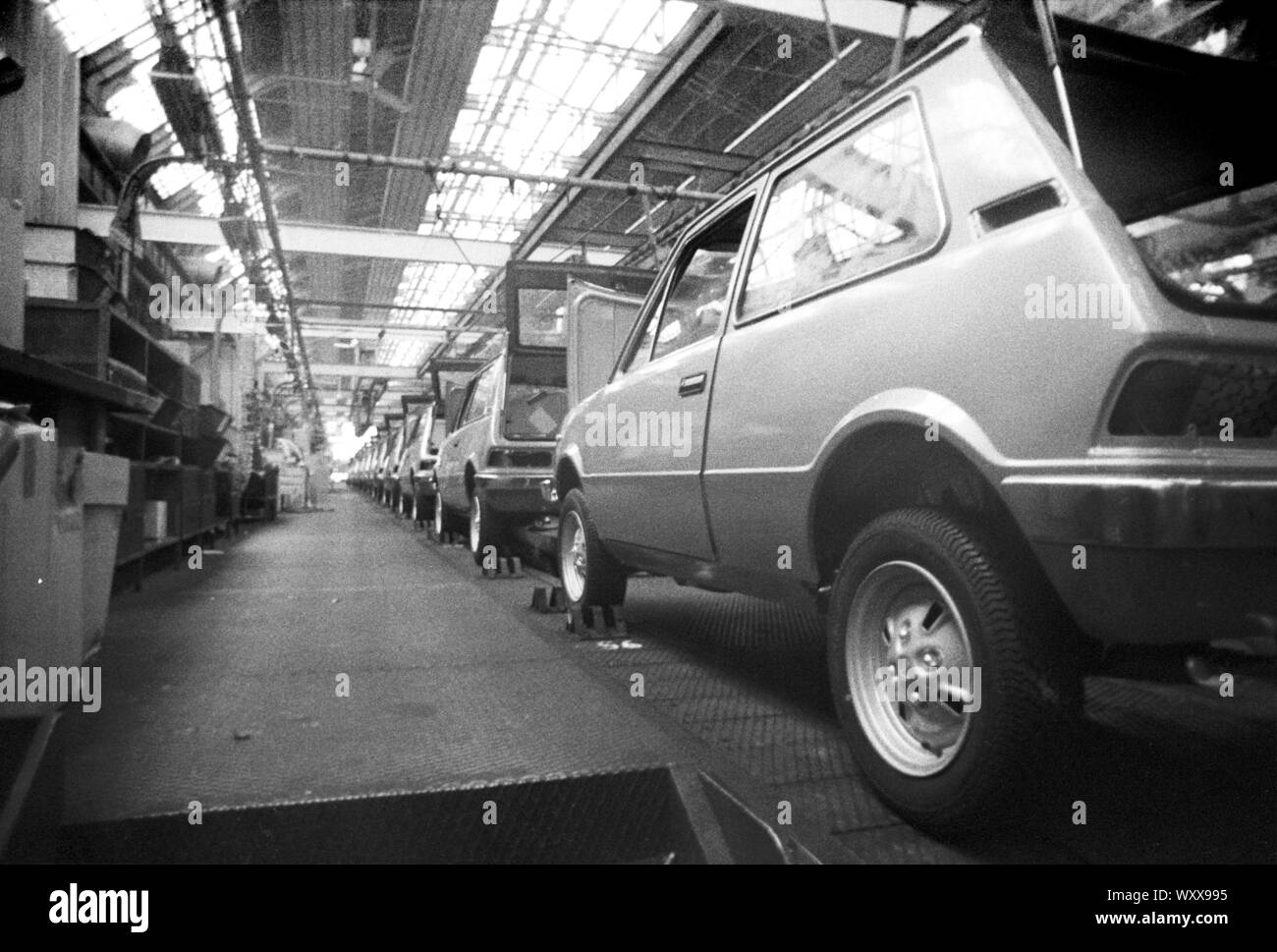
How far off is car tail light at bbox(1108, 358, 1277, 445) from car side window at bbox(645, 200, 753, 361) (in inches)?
74.7

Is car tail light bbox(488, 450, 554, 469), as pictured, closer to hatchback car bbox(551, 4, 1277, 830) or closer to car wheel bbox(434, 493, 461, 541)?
car wheel bbox(434, 493, 461, 541)

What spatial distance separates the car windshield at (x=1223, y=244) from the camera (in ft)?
6.28

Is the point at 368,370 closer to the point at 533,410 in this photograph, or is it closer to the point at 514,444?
the point at 533,410

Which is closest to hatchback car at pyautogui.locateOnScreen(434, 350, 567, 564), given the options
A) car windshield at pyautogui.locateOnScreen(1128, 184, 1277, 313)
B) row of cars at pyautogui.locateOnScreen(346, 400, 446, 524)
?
row of cars at pyautogui.locateOnScreen(346, 400, 446, 524)

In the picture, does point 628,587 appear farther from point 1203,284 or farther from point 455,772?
point 1203,284

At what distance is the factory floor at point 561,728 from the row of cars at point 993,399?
0.99ft

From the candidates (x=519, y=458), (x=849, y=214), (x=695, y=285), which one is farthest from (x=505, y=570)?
(x=849, y=214)

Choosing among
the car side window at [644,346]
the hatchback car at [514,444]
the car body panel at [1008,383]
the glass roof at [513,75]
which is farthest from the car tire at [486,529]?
the car body panel at [1008,383]

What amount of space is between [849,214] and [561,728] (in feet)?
5.75

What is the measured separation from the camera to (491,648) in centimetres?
360

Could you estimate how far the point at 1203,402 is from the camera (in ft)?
4.75

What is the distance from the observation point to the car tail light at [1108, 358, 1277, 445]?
4.67 feet
